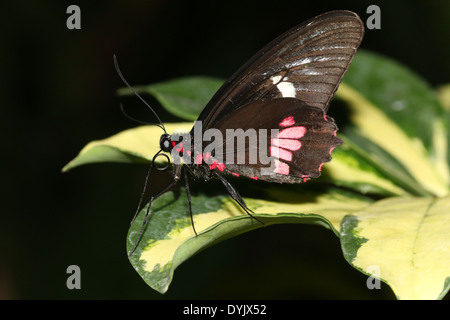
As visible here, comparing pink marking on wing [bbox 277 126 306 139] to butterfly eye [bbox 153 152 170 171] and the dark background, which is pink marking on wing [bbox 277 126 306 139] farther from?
the dark background

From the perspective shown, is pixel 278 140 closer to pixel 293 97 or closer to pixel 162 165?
pixel 293 97

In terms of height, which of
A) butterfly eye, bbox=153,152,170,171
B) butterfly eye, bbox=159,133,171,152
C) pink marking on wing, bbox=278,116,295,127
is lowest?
butterfly eye, bbox=153,152,170,171

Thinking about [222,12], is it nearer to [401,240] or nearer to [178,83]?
[178,83]

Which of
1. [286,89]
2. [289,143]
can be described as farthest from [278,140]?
[286,89]

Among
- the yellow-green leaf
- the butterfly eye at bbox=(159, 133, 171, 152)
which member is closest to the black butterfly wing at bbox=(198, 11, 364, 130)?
the butterfly eye at bbox=(159, 133, 171, 152)

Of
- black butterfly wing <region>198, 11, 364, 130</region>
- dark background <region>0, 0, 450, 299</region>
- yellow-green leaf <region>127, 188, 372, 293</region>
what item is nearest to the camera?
yellow-green leaf <region>127, 188, 372, 293</region>

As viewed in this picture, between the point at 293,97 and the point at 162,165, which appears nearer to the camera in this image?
the point at 293,97
